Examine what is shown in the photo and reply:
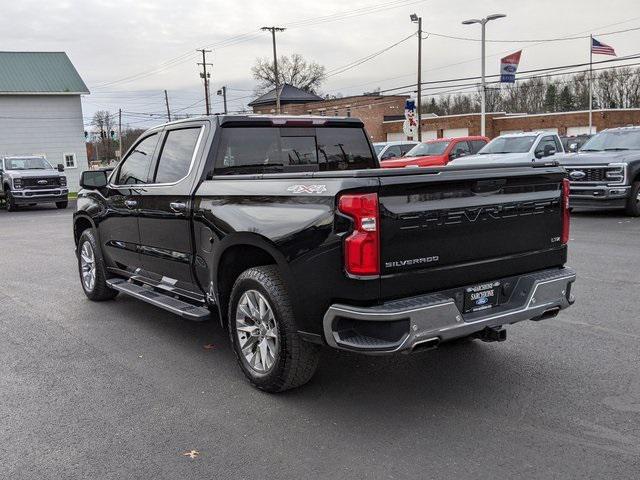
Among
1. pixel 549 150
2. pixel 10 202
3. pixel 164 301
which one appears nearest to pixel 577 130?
pixel 549 150

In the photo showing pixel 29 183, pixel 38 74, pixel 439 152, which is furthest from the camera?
pixel 38 74

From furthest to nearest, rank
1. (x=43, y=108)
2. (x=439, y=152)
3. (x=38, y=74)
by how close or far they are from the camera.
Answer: (x=38, y=74)
(x=43, y=108)
(x=439, y=152)

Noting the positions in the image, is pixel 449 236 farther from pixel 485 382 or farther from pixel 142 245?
pixel 142 245

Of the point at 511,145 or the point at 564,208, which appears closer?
the point at 564,208

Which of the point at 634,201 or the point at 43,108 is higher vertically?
the point at 43,108

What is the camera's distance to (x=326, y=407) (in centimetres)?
412

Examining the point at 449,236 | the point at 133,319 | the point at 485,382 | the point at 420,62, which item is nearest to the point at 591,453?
the point at 485,382

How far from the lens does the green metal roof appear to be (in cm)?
3981

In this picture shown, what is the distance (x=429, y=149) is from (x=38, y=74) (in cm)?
3050

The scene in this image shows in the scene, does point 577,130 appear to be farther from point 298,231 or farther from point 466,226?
point 298,231

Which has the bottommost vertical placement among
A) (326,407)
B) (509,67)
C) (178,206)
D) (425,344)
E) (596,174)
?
(326,407)

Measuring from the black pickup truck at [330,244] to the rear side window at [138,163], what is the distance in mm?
219

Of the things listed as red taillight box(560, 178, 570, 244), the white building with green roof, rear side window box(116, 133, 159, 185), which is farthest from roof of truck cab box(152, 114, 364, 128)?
the white building with green roof

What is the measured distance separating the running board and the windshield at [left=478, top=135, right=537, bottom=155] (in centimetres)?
1372
